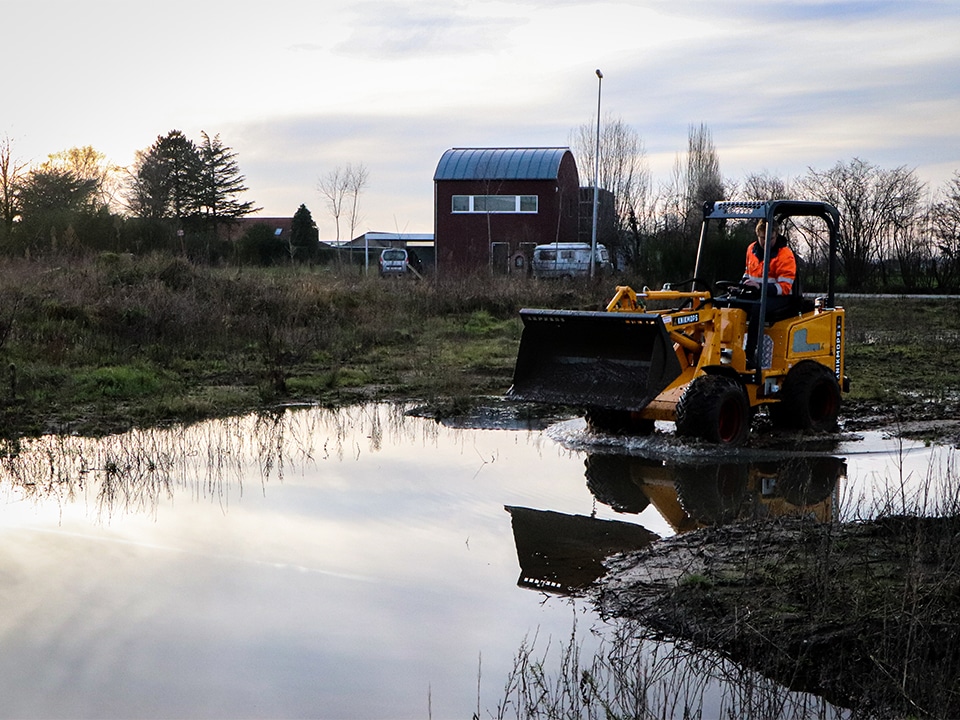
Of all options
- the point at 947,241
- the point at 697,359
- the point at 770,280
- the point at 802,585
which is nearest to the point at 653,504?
the point at 697,359

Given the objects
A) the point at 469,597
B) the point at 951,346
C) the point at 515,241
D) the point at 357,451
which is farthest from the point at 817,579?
the point at 515,241

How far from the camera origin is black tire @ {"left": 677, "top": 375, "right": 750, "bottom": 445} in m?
10.9

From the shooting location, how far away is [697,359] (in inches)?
459

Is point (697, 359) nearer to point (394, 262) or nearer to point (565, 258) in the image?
point (565, 258)

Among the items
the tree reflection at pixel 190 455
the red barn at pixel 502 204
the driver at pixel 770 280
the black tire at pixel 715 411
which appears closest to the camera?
the tree reflection at pixel 190 455

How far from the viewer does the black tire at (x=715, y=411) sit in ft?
35.8

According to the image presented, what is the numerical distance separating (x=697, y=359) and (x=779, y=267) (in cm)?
129

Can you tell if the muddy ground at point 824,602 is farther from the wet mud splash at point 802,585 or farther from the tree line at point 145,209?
the tree line at point 145,209

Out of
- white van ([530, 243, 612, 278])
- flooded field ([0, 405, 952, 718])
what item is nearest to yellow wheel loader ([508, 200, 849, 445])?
flooded field ([0, 405, 952, 718])

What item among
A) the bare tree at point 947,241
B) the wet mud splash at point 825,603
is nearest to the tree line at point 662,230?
the bare tree at point 947,241

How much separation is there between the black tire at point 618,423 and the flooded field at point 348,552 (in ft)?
1.11

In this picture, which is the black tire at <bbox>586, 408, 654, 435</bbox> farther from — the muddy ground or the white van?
the white van

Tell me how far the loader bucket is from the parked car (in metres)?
29.0

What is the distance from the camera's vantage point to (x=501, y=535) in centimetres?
814
